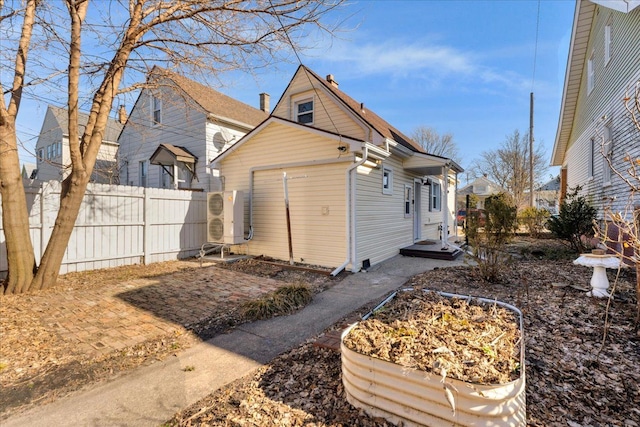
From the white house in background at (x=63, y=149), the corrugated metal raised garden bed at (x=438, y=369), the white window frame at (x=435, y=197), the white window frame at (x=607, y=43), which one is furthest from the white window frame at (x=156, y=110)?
the white window frame at (x=607, y=43)

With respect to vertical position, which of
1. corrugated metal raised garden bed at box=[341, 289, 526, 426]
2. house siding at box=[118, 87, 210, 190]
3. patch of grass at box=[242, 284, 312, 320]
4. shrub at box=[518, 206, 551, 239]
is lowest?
patch of grass at box=[242, 284, 312, 320]

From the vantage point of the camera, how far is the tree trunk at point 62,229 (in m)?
5.90

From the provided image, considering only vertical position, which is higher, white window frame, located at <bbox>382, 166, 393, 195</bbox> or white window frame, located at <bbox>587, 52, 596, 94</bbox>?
white window frame, located at <bbox>587, 52, 596, 94</bbox>

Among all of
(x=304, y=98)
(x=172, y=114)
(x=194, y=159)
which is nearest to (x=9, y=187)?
(x=194, y=159)

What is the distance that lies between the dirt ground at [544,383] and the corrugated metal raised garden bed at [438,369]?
26 cm

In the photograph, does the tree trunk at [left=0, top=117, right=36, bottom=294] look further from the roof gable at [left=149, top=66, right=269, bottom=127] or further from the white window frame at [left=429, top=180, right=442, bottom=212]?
the white window frame at [left=429, top=180, right=442, bottom=212]

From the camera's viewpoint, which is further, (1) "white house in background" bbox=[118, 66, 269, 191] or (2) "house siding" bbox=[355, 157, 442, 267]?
(1) "white house in background" bbox=[118, 66, 269, 191]

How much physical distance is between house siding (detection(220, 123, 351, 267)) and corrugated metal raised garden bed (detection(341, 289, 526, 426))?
510 centimetres

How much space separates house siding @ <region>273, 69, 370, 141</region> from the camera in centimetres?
973

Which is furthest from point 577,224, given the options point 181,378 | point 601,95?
point 181,378

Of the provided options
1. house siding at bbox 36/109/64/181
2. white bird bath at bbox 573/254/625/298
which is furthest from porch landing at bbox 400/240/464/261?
house siding at bbox 36/109/64/181

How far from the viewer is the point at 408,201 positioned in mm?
11047

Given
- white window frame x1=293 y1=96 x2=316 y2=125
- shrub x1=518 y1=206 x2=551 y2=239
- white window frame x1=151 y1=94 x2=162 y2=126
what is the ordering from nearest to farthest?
1. white window frame x1=293 y1=96 x2=316 y2=125
2. shrub x1=518 y1=206 x2=551 y2=239
3. white window frame x1=151 y1=94 x2=162 y2=126

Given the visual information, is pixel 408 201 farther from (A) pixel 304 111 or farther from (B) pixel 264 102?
(B) pixel 264 102
